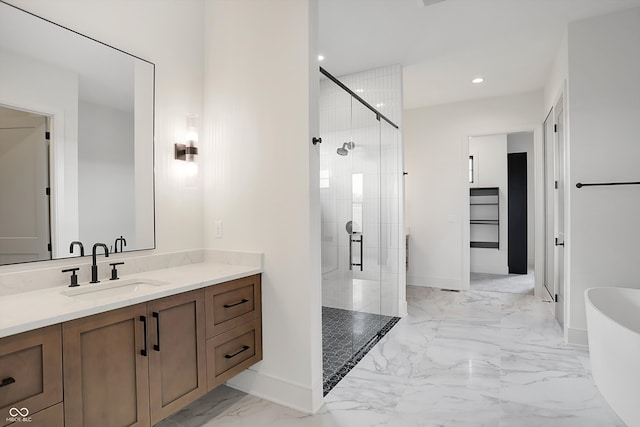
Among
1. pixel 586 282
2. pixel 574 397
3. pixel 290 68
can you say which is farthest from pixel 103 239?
pixel 586 282

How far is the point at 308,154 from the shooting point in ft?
6.75

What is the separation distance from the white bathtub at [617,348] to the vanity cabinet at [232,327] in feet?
6.74

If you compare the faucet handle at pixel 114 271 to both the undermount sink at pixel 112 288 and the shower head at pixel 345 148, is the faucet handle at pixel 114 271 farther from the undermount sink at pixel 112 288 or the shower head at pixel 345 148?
Answer: the shower head at pixel 345 148

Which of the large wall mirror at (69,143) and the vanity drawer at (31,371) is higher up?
the large wall mirror at (69,143)

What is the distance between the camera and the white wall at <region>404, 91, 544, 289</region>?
489 cm

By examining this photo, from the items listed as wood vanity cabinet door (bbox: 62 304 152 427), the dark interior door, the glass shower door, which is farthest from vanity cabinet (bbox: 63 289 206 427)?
the dark interior door

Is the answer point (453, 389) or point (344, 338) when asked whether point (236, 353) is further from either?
point (453, 389)

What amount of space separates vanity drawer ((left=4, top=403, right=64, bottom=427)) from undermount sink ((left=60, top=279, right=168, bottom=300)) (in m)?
0.51

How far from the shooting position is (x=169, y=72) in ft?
7.64

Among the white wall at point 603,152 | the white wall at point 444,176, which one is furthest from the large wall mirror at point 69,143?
the white wall at point 444,176

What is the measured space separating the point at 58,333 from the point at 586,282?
A: 3678mm

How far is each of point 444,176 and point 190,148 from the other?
3956 mm

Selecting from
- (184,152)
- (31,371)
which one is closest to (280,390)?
(31,371)

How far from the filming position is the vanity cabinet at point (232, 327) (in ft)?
6.32
